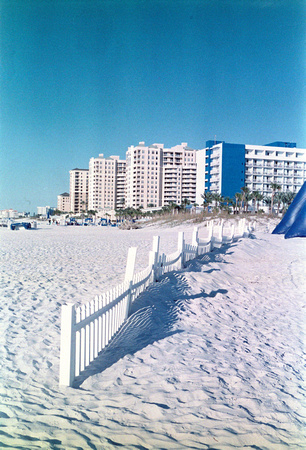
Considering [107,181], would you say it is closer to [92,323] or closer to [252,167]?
[252,167]

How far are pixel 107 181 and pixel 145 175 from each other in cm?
2668

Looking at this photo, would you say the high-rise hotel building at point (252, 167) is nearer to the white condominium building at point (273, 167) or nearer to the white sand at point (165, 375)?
the white condominium building at point (273, 167)

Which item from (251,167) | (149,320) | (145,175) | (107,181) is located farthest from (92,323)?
(107,181)

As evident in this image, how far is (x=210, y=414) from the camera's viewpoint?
3268mm

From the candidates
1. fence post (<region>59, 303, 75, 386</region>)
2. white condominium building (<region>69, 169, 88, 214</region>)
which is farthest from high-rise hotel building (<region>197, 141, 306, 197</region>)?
white condominium building (<region>69, 169, 88, 214</region>)

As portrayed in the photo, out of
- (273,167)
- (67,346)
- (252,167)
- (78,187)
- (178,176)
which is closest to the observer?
(67,346)

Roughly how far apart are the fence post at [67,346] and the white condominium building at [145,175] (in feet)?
413

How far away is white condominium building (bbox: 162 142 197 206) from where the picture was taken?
4990 inches

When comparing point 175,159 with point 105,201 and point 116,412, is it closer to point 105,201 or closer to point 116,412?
point 105,201

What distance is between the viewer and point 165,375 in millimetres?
4020

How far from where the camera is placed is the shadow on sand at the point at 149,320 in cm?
446

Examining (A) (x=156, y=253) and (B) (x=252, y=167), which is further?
(B) (x=252, y=167)

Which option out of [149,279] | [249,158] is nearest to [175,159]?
[249,158]

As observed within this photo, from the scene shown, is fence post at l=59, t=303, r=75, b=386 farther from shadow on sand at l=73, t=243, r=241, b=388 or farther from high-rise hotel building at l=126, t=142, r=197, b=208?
high-rise hotel building at l=126, t=142, r=197, b=208
